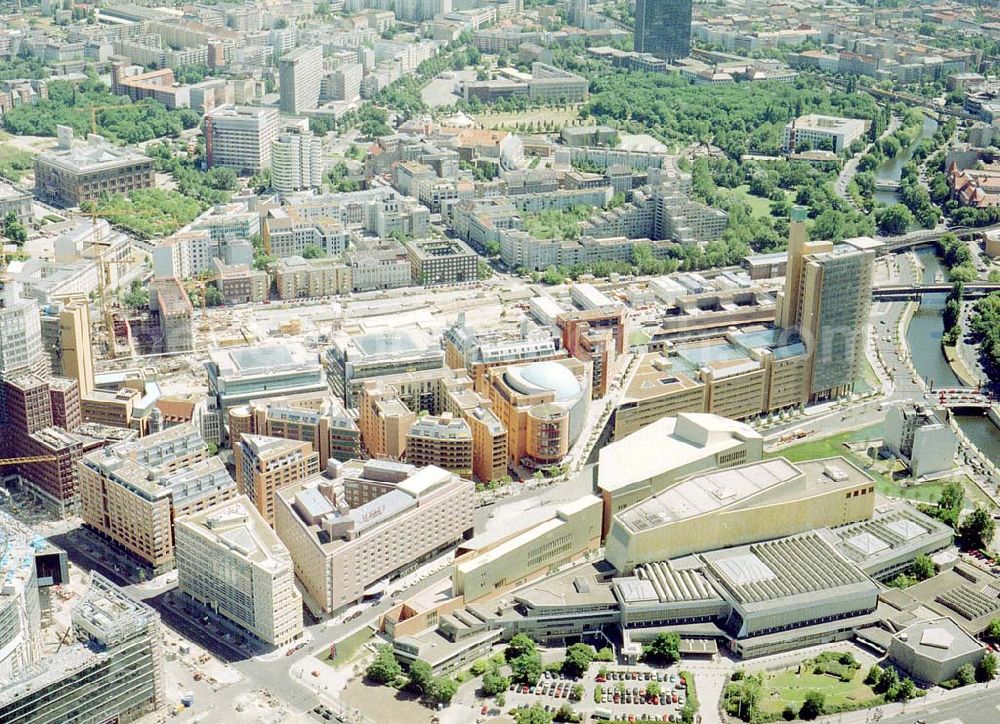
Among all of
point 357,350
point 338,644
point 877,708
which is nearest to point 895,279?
point 357,350

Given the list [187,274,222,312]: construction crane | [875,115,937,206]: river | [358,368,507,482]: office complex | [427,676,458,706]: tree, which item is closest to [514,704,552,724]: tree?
[427,676,458,706]: tree

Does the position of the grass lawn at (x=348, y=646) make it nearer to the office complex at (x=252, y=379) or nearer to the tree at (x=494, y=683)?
the tree at (x=494, y=683)

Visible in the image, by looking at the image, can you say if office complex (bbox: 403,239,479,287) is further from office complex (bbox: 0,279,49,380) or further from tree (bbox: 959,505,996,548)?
tree (bbox: 959,505,996,548)

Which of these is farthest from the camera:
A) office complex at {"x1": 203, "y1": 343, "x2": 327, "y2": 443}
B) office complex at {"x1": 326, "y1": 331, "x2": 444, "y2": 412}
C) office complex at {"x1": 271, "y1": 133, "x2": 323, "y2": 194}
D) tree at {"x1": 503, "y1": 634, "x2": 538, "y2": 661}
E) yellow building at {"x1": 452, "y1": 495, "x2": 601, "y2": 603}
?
office complex at {"x1": 271, "y1": 133, "x2": 323, "y2": 194}

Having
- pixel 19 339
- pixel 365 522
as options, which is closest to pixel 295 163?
pixel 19 339

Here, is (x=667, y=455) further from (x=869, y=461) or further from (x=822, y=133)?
(x=822, y=133)

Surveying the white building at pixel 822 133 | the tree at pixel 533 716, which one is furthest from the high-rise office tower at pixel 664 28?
the tree at pixel 533 716
